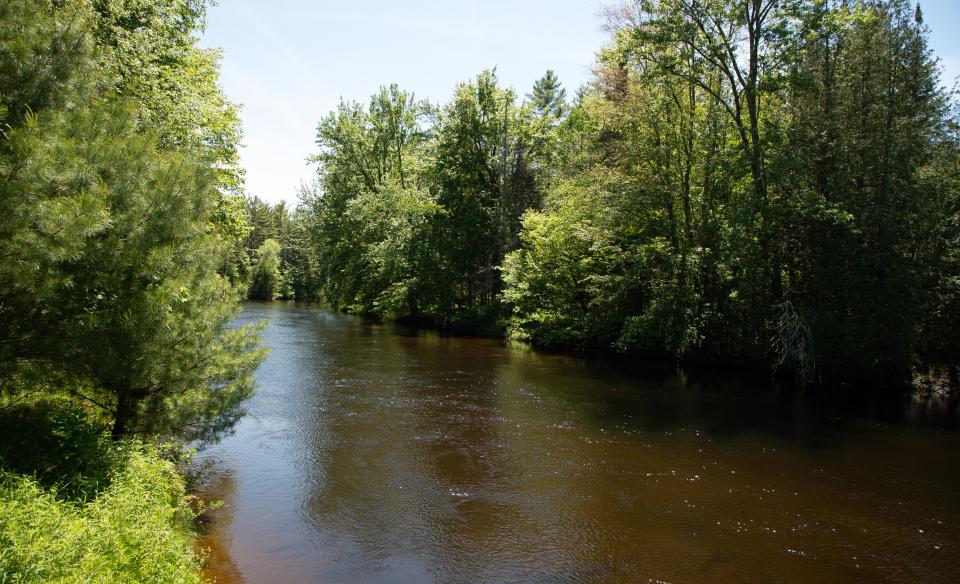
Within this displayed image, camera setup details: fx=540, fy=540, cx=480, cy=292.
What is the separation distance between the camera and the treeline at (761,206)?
15.3 metres

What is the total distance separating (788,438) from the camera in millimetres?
11203

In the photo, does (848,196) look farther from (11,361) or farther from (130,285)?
(11,361)

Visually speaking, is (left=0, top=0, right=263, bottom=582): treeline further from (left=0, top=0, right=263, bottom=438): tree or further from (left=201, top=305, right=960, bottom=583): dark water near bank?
(left=201, top=305, right=960, bottom=583): dark water near bank

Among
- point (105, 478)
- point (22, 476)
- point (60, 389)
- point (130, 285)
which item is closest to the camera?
point (22, 476)

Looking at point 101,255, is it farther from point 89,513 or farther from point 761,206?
point 761,206

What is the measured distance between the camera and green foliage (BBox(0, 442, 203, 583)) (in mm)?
3570

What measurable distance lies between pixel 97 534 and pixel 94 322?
2.16 m

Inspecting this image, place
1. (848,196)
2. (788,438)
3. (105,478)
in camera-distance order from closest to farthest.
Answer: (105,478) → (788,438) → (848,196)

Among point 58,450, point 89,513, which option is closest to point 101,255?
point 58,450

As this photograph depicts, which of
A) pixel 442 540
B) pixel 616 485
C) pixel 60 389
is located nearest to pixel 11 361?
pixel 60 389

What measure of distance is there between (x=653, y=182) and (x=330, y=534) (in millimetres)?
17725

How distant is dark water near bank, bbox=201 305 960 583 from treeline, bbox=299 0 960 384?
8.66 feet

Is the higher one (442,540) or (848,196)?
(848,196)

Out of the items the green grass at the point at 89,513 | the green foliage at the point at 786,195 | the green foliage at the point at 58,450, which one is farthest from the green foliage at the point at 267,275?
the green grass at the point at 89,513
